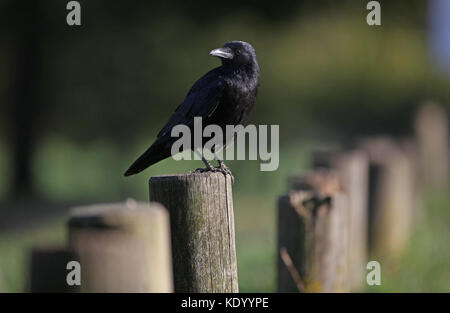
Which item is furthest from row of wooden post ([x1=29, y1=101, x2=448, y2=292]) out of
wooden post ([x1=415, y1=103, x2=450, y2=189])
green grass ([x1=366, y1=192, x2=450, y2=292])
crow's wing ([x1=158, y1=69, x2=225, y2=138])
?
wooden post ([x1=415, y1=103, x2=450, y2=189])

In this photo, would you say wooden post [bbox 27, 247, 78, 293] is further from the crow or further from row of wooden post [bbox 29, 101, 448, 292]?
the crow

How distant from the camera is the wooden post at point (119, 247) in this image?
5.71 ft

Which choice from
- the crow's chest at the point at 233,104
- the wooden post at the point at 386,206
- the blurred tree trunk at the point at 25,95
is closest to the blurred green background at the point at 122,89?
the blurred tree trunk at the point at 25,95

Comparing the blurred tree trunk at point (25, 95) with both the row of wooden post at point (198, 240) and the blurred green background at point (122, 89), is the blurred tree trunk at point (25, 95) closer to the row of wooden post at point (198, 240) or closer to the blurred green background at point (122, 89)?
the blurred green background at point (122, 89)

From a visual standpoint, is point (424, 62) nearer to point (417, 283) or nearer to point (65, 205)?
point (65, 205)

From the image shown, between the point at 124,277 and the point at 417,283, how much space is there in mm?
4329

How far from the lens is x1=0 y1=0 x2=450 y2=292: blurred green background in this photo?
35.1 ft

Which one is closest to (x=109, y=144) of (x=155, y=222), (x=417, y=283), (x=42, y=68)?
(x=42, y=68)

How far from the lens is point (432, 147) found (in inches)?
476

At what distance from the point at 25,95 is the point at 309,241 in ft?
29.3

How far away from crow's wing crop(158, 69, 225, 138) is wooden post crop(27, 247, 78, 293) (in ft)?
6.49

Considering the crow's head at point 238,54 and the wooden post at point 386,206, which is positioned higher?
the crow's head at point 238,54

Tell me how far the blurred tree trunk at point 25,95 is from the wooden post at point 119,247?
9.70 metres

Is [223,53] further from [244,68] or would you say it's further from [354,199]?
[354,199]
